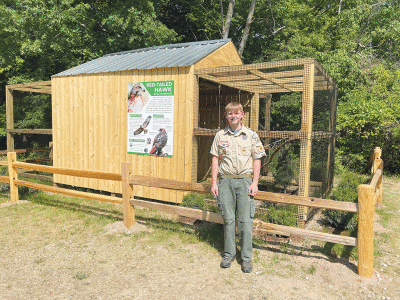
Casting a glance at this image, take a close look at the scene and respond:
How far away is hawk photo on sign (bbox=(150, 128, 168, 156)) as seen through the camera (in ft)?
21.7

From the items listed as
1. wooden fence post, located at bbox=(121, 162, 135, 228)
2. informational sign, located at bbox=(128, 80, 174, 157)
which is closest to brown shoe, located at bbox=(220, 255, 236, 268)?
wooden fence post, located at bbox=(121, 162, 135, 228)

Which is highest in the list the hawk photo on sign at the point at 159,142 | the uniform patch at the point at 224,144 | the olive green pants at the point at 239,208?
the uniform patch at the point at 224,144

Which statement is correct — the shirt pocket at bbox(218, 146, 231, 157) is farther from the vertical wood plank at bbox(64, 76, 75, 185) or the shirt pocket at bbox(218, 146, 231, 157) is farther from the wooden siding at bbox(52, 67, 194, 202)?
the vertical wood plank at bbox(64, 76, 75, 185)

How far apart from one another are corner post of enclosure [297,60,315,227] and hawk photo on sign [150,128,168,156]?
283cm

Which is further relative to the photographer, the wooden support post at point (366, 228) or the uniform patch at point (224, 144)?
the uniform patch at point (224, 144)

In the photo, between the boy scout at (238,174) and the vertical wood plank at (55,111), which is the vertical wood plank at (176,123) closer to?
the boy scout at (238,174)

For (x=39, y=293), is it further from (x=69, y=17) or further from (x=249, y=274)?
(x=69, y=17)

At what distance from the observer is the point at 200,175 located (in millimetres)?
9312

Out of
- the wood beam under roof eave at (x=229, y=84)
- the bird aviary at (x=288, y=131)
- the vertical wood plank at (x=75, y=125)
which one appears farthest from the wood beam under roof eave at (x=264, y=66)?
the vertical wood plank at (x=75, y=125)

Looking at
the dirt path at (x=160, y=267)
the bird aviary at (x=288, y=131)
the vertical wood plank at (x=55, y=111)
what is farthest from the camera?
the vertical wood plank at (x=55, y=111)

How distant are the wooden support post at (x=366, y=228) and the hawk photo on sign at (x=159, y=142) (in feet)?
13.2

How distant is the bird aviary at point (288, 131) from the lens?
17.1 feet

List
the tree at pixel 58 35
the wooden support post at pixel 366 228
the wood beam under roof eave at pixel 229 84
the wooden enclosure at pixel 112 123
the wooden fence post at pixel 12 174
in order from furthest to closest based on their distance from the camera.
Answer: the tree at pixel 58 35 → the wooden fence post at pixel 12 174 → the wood beam under roof eave at pixel 229 84 → the wooden enclosure at pixel 112 123 → the wooden support post at pixel 366 228

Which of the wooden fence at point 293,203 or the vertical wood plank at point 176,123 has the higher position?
the vertical wood plank at point 176,123
